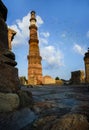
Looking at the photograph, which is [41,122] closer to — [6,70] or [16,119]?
[16,119]

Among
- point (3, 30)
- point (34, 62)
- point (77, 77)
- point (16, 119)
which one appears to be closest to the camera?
point (16, 119)

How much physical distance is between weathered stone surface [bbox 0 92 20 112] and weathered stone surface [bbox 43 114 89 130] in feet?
2.74

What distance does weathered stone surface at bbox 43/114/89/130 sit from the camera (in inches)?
79.3

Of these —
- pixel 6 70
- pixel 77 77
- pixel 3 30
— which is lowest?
pixel 6 70

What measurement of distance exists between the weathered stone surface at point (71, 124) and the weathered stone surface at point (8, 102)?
32.8 inches

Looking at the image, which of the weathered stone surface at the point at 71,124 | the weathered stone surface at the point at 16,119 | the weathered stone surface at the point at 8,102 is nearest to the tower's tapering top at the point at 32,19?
the weathered stone surface at the point at 8,102

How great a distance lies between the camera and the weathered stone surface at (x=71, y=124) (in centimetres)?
201

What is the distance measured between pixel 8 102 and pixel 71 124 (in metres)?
1.09

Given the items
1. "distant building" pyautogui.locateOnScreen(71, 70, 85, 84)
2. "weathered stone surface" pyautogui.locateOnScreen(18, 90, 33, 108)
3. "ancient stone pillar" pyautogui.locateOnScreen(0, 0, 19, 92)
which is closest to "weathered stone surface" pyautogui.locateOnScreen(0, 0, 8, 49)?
"ancient stone pillar" pyautogui.locateOnScreen(0, 0, 19, 92)

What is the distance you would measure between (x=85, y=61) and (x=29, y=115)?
13.4 m

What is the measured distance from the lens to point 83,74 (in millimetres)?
15742

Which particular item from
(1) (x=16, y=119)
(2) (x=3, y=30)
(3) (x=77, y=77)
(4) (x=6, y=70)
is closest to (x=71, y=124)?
(1) (x=16, y=119)

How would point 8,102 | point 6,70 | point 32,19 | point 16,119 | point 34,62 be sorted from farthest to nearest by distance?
point 32,19 < point 34,62 < point 6,70 < point 8,102 < point 16,119

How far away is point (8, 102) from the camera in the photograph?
2.84m
